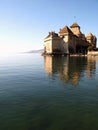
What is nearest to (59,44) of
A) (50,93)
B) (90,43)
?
(90,43)

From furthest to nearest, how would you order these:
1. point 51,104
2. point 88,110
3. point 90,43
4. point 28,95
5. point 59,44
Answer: point 90,43 < point 59,44 < point 28,95 < point 51,104 < point 88,110

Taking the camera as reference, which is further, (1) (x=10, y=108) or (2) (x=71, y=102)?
(2) (x=71, y=102)

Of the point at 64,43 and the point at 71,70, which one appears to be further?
the point at 64,43

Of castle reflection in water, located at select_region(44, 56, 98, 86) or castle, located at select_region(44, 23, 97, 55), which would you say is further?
castle, located at select_region(44, 23, 97, 55)

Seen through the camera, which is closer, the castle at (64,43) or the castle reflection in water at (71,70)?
the castle reflection in water at (71,70)

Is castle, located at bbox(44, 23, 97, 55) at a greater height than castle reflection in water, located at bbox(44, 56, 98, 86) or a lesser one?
greater

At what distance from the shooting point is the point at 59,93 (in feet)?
54.7

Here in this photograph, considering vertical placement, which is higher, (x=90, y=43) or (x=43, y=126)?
(x=90, y=43)

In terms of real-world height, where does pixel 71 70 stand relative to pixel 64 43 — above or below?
below

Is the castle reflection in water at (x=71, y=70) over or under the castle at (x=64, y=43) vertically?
under

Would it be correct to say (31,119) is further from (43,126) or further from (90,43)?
(90,43)

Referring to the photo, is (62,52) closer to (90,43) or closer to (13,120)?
(90,43)

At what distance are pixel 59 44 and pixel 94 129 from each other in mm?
102152

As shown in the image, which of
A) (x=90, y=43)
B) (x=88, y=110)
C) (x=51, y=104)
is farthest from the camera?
(x=90, y=43)
